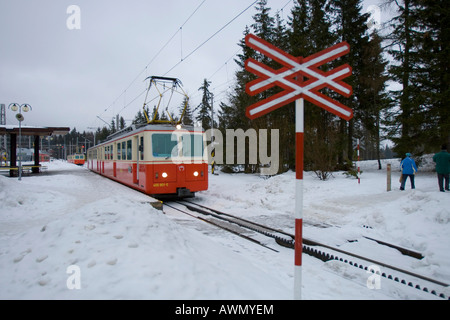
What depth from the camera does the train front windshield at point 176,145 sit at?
1093 cm

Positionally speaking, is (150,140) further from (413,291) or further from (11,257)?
(413,291)

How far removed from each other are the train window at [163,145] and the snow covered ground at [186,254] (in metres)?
3.12

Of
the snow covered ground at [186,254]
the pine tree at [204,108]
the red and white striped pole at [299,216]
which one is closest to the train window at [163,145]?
the snow covered ground at [186,254]

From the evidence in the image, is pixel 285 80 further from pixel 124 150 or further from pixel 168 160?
pixel 124 150

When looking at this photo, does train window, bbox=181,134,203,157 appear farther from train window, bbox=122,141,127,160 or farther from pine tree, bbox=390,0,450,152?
pine tree, bbox=390,0,450,152

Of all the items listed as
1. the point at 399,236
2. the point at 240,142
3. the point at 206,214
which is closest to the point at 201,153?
the point at 206,214

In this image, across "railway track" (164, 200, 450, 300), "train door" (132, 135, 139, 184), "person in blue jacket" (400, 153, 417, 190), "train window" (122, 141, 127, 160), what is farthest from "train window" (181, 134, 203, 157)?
"person in blue jacket" (400, 153, 417, 190)

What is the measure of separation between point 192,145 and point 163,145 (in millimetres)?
1208

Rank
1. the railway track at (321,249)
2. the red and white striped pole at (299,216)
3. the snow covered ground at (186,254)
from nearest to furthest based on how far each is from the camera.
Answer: the red and white striped pole at (299,216) → the snow covered ground at (186,254) → the railway track at (321,249)

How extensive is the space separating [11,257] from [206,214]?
6.21 meters

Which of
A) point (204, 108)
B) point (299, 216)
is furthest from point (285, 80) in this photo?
point (204, 108)

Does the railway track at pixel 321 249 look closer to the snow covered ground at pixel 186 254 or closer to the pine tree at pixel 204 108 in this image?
the snow covered ground at pixel 186 254

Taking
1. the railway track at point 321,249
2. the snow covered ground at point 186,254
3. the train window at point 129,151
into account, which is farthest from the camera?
the train window at point 129,151

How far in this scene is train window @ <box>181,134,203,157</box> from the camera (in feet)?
37.5
